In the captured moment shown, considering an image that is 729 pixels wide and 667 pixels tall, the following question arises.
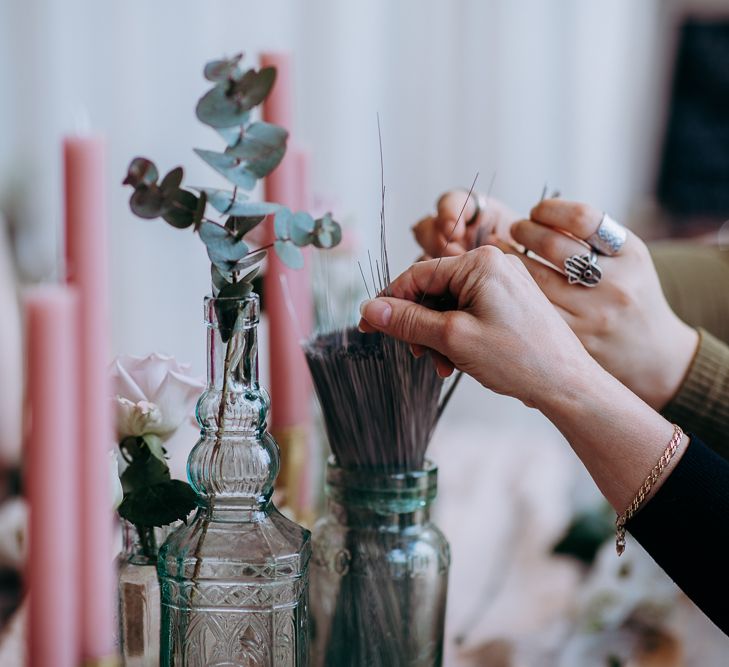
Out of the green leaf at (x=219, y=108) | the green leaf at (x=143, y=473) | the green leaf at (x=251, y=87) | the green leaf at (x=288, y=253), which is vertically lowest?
the green leaf at (x=143, y=473)

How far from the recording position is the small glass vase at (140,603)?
60 cm

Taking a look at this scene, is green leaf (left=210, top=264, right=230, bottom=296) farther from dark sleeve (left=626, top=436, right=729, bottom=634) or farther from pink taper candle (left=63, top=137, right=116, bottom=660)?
dark sleeve (left=626, top=436, right=729, bottom=634)

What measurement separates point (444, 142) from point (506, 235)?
1.89 m

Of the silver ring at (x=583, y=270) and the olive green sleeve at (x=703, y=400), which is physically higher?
the silver ring at (x=583, y=270)

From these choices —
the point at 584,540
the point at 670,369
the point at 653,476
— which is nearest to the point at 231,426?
the point at 653,476

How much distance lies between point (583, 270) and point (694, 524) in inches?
9.2

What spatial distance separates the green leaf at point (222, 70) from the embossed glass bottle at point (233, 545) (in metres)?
0.12

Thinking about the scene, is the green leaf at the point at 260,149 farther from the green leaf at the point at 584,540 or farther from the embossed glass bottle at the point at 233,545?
the green leaf at the point at 584,540

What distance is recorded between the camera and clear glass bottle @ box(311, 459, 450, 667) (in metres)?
0.63

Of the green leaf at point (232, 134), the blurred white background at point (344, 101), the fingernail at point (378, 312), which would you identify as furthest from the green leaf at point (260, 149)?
the blurred white background at point (344, 101)

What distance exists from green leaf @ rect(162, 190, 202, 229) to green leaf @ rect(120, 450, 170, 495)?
15 cm

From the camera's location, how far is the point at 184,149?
93.9 inches

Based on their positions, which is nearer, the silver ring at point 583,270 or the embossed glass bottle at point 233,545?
the embossed glass bottle at point 233,545

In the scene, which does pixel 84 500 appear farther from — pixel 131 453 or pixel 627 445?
pixel 627 445
